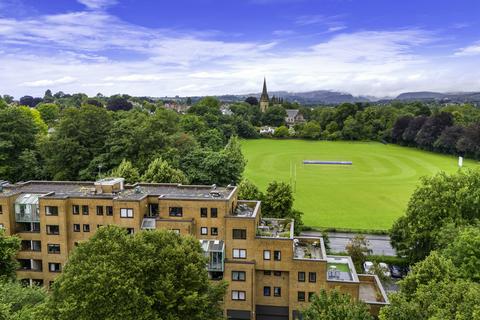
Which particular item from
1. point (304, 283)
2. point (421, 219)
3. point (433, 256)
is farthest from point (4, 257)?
point (421, 219)

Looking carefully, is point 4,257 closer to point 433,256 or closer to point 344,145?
point 433,256

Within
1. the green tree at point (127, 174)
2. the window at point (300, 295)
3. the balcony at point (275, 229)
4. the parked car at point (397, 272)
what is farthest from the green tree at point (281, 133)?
the window at point (300, 295)

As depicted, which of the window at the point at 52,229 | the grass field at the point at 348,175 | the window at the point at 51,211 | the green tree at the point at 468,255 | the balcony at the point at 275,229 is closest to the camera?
the green tree at the point at 468,255

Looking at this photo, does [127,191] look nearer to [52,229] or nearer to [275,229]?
[52,229]

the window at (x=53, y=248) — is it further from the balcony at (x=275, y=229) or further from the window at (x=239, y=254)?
the balcony at (x=275, y=229)

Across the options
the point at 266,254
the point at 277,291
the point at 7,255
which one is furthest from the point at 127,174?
the point at 277,291

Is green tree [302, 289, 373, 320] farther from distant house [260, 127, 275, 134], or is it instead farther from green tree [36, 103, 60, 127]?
distant house [260, 127, 275, 134]
